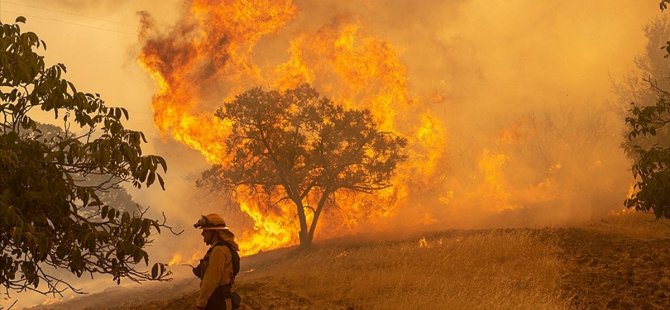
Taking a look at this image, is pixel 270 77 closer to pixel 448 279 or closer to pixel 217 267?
pixel 448 279

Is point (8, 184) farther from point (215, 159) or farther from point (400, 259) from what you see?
point (215, 159)

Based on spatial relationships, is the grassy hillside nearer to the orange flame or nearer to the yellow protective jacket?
the yellow protective jacket

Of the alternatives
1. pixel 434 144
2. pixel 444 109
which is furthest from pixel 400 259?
pixel 444 109

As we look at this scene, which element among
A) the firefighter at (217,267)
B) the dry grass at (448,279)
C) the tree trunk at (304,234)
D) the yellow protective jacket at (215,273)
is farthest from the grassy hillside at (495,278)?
the tree trunk at (304,234)

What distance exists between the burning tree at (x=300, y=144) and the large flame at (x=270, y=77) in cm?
311

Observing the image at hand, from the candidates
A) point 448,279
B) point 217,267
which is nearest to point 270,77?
point 448,279

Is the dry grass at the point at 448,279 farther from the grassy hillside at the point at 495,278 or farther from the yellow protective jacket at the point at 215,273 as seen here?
the yellow protective jacket at the point at 215,273

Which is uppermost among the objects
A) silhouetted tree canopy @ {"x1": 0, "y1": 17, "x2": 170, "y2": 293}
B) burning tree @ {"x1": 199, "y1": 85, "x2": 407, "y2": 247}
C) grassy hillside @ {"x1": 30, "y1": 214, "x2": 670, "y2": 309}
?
burning tree @ {"x1": 199, "y1": 85, "x2": 407, "y2": 247}

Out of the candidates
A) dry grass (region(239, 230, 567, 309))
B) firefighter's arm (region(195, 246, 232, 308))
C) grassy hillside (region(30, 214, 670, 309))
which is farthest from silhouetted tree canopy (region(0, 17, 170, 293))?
dry grass (region(239, 230, 567, 309))

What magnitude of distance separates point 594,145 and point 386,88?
27083mm

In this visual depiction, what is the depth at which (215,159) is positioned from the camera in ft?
108

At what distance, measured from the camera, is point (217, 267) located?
6.67m

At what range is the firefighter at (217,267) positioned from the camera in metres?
6.62

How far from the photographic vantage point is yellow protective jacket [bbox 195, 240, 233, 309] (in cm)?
659
